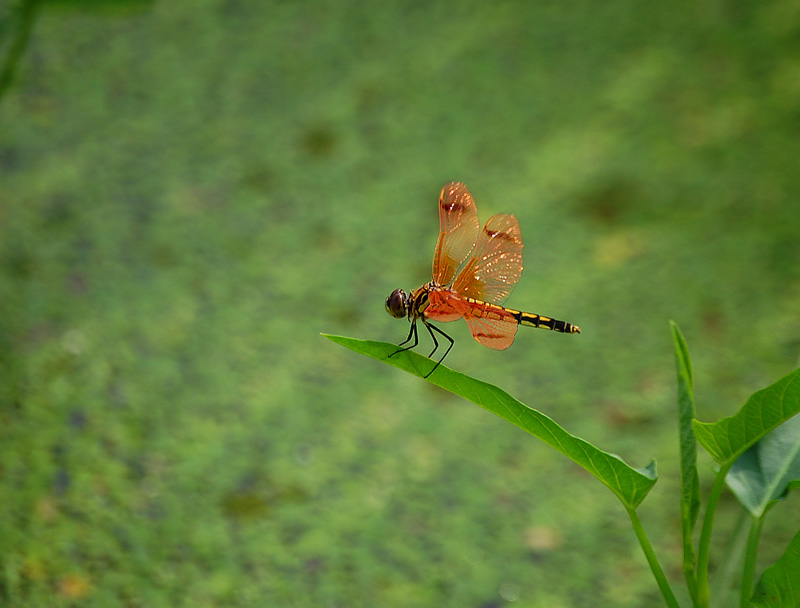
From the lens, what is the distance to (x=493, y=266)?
86 centimetres

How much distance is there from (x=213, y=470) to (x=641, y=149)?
121 cm

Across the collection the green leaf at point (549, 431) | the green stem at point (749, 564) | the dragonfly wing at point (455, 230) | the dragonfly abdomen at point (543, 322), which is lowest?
the green stem at point (749, 564)

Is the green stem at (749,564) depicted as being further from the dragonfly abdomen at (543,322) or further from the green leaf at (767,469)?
the dragonfly abdomen at (543,322)

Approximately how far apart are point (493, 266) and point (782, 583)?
416mm

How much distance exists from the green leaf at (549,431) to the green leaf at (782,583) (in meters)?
0.12

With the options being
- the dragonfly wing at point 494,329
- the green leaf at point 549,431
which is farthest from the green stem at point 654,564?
the dragonfly wing at point 494,329

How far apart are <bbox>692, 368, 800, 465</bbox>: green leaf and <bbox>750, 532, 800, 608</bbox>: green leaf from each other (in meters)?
0.08

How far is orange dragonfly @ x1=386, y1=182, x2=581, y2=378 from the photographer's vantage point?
0.81m

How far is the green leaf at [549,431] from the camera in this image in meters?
0.61

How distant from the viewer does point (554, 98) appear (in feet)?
6.32

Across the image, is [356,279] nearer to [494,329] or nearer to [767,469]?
[494,329]

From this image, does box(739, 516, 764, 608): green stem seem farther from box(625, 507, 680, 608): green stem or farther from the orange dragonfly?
the orange dragonfly

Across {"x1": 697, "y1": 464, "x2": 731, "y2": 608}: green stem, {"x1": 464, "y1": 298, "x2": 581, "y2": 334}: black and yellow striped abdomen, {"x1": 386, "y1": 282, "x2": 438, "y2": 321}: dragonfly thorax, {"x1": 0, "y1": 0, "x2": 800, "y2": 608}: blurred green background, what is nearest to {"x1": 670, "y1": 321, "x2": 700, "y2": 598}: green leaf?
{"x1": 697, "y1": 464, "x2": 731, "y2": 608}: green stem

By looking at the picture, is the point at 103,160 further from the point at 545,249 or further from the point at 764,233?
the point at 764,233
